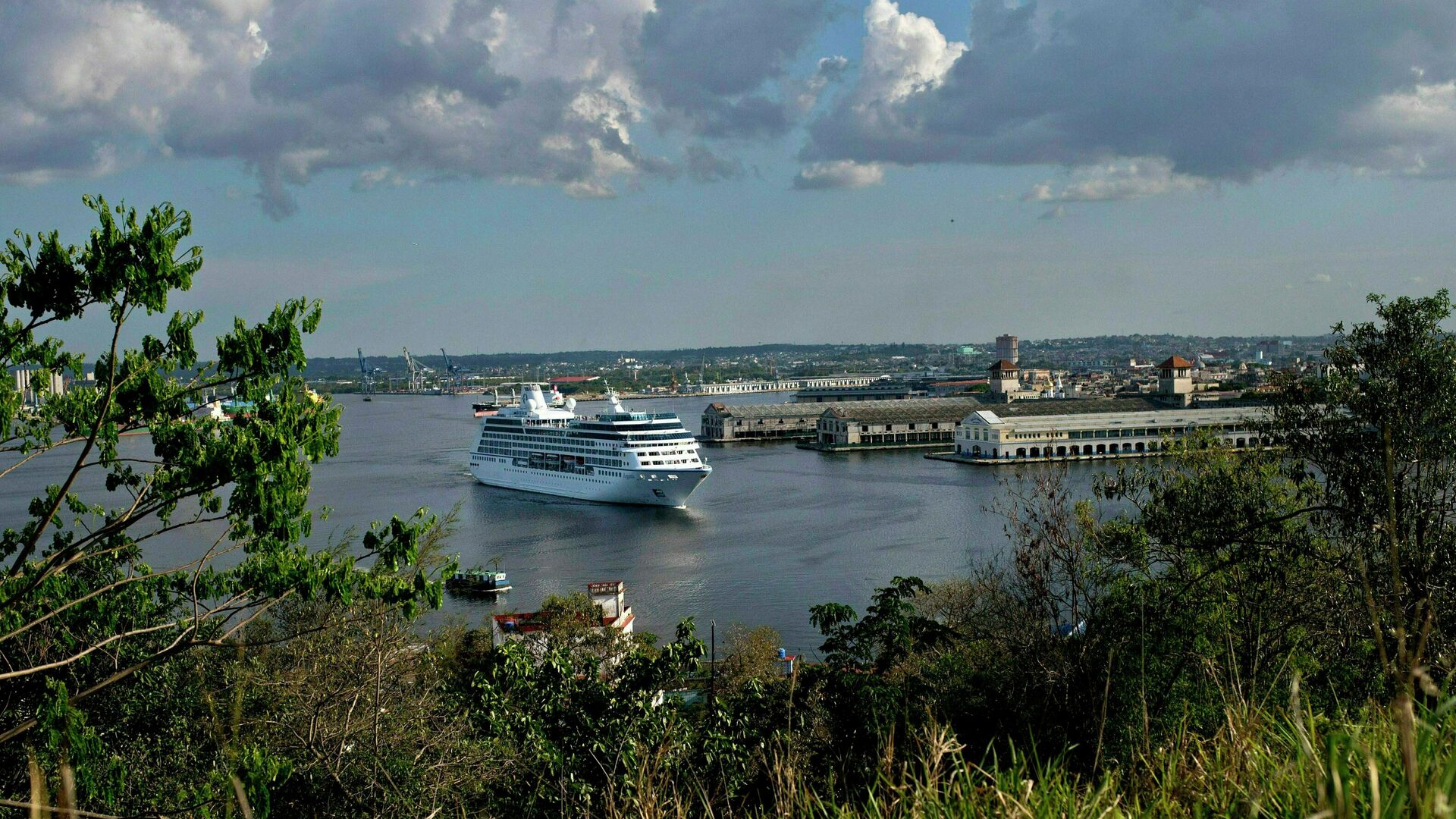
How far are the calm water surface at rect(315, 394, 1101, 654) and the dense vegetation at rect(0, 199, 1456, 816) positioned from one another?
4.20 meters

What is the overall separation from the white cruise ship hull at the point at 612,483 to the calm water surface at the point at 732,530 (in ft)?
0.86

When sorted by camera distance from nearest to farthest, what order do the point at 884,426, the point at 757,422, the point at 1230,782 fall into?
1. the point at 1230,782
2. the point at 884,426
3. the point at 757,422

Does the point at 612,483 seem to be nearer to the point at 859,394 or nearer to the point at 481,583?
the point at 481,583

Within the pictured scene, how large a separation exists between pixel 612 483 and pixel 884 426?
11.9 m

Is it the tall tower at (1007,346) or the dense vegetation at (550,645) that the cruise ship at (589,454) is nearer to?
the dense vegetation at (550,645)

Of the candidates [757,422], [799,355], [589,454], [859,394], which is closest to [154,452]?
[589,454]

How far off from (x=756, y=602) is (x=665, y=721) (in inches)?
253

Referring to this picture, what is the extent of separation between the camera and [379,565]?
3152 millimetres

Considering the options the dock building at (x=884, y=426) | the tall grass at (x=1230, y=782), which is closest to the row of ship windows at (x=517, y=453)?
the dock building at (x=884, y=426)

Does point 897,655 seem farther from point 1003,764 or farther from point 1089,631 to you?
point 1003,764

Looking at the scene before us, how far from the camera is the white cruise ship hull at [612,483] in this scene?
1719 cm

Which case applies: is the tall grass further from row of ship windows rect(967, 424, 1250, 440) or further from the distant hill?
the distant hill

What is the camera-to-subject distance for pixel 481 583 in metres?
10.7

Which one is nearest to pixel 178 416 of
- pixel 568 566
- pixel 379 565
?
pixel 379 565
